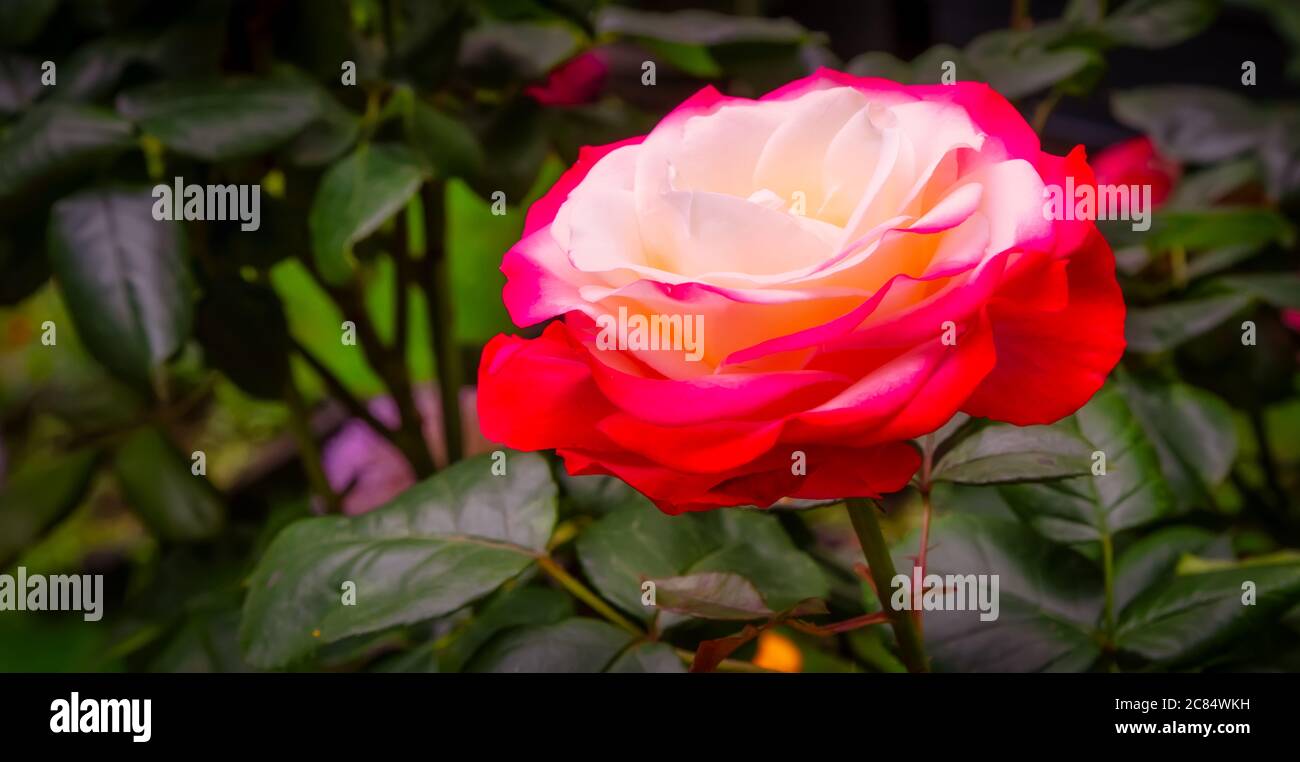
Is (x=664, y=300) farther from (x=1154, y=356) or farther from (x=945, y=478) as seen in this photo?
(x=1154, y=356)

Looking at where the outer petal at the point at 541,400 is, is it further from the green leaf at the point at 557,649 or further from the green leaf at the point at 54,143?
the green leaf at the point at 54,143

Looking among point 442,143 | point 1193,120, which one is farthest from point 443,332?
A: point 1193,120

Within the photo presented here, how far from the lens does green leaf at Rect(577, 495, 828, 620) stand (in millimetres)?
334

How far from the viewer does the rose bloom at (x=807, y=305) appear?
20cm

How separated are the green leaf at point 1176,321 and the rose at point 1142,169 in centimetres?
22

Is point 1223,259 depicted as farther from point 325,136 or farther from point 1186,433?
point 325,136

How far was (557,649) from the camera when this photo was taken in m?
0.31

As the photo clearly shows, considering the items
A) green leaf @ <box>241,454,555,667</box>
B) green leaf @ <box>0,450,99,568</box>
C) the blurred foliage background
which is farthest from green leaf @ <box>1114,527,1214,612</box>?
green leaf @ <box>0,450,99,568</box>

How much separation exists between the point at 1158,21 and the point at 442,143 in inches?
16.7

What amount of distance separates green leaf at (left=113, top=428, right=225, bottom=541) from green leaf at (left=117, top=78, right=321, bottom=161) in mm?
223

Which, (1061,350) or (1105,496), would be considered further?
(1105,496)

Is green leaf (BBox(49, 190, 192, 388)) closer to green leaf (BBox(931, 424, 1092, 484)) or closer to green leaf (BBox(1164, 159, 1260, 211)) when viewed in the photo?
green leaf (BBox(931, 424, 1092, 484))

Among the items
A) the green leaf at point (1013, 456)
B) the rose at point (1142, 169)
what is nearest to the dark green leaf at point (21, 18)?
the green leaf at point (1013, 456)
